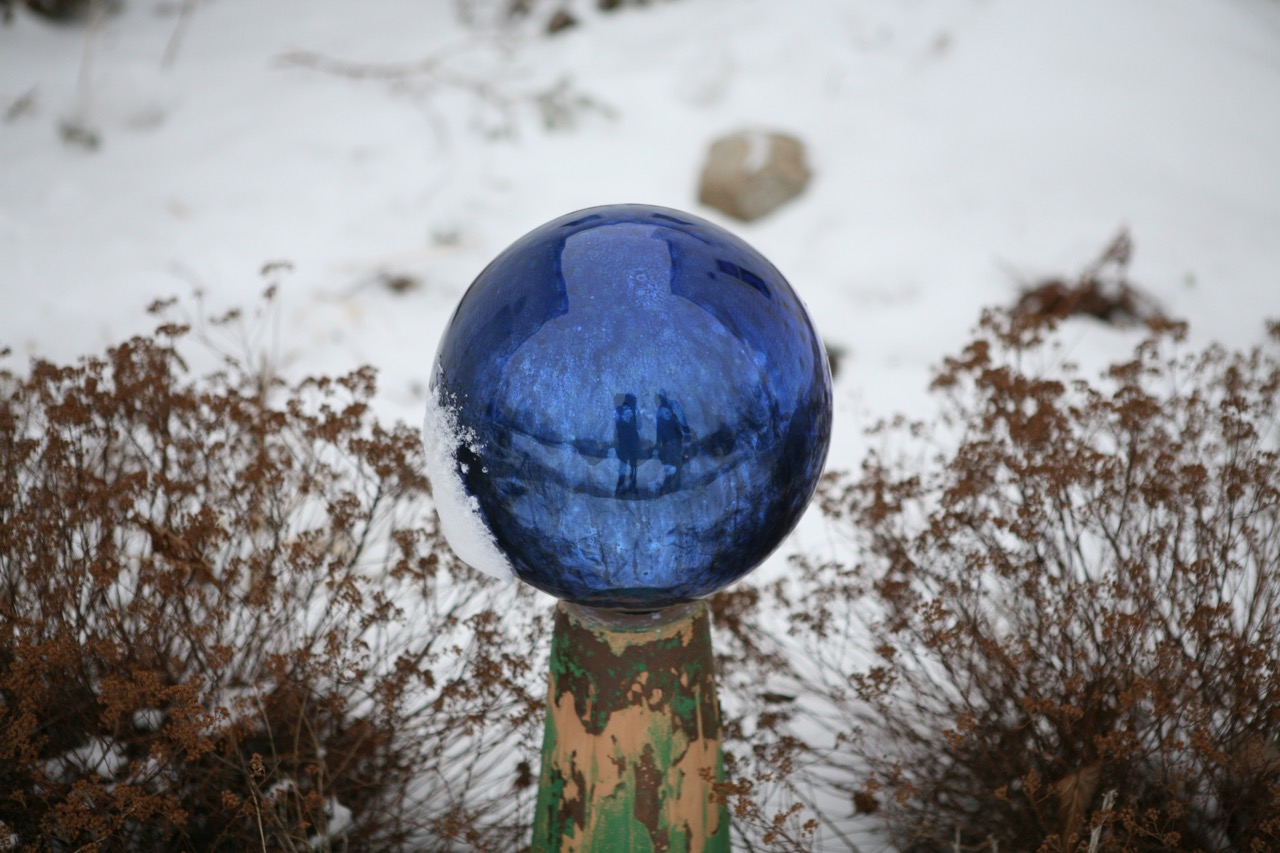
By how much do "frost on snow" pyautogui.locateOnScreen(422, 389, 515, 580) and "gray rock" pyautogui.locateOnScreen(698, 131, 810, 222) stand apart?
3.58m

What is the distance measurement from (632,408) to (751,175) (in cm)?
378

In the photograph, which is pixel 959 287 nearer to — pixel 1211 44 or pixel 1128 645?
pixel 1211 44

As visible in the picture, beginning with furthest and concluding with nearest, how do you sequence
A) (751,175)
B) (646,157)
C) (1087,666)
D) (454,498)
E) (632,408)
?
(646,157)
(751,175)
(1087,666)
(454,498)
(632,408)

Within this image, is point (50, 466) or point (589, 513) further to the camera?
point (50, 466)

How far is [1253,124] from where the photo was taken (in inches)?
201

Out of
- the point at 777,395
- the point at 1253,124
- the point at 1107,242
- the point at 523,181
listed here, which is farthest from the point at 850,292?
the point at 777,395

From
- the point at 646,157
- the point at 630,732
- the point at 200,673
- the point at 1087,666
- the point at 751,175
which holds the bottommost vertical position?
the point at 630,732

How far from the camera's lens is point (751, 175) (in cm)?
507

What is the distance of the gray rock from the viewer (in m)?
5.09

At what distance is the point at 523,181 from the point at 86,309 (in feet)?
6.75

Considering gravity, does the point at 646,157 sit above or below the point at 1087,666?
above

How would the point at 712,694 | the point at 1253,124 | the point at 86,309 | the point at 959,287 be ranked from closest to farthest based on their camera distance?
1. the point at 712,694
2. the point at 86,309
3. the point at 959,287
4. the point at 1253,124

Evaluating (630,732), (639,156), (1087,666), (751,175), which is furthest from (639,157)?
(630,732)

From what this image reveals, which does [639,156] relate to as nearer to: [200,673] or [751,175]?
[751,175]
